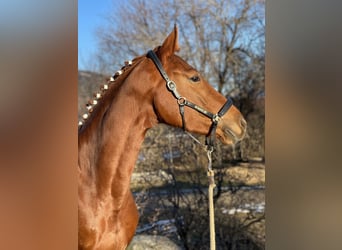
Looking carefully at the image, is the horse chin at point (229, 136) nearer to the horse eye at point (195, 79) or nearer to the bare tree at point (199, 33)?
the horse eye at point (195, 79)

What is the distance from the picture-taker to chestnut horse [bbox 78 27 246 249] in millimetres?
1087

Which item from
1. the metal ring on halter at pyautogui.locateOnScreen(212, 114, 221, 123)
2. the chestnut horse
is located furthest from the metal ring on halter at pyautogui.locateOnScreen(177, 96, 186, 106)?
the metal ring on halter at pyautogui.locateOnScreen(212, 114, 221, 123)

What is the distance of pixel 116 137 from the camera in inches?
42.8

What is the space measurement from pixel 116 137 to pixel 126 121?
6 cm

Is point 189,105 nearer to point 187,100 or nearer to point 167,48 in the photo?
point 187,100

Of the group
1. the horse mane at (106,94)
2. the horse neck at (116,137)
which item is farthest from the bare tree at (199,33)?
the horse neck at (116,137)

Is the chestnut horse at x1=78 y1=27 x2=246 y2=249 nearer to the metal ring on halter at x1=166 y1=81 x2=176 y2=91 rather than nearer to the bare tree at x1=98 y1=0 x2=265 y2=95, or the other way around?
the metal ring on halter at x1=166 y1=81 x2=176 y2=91

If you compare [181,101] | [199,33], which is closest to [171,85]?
[181,101]

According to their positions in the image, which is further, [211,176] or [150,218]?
[150,218]
